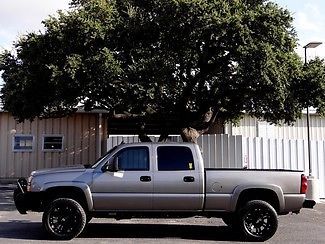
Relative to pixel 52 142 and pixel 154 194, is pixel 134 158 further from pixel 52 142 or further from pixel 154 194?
pixel 52 142

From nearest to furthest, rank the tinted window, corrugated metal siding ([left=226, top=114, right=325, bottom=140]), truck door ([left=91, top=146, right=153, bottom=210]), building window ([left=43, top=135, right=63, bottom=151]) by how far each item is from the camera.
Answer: truck door ([left=91, top=146, right=153, bottom=210]), the tinted window, building window ([left=43, top=135, right=63, bottom=151]), corrugated metal siding ([left=226, top=114, right=325, bottom=140])

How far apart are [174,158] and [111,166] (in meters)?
1.34

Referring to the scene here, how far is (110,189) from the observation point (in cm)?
953

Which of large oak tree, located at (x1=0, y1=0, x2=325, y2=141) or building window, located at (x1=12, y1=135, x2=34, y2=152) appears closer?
large oak tree, located at (x1=0, y1=0, x2=325, y2=141)

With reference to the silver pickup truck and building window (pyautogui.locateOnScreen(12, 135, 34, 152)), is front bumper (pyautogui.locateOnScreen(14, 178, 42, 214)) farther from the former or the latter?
building window (pyautogui.locateOnScreen(12, 135, 34, 152))

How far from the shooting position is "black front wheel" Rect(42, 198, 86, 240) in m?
9.41

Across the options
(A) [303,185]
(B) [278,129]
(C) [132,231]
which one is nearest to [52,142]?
(B) [278,129]

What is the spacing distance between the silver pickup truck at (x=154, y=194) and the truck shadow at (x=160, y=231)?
2.10 ft

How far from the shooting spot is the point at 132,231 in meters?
10.7

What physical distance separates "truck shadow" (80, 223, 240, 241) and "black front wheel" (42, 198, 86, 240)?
557mm

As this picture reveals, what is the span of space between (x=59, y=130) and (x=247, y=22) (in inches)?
448

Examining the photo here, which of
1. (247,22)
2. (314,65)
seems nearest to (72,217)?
(247,22)

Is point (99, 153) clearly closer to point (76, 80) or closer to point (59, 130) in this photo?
point (59, 130)

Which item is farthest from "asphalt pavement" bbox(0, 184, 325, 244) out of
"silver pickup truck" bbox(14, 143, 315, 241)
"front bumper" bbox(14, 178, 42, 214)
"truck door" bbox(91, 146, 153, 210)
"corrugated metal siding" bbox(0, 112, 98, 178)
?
"corrugated metal siding" bbox(0, 112, 98, 178)
